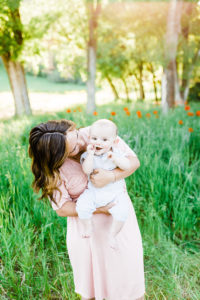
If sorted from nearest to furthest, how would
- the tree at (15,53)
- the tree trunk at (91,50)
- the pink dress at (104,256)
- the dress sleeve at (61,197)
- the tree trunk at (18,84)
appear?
the dress sleeve at (61,197)
the pink dress at (104,256)
the tree at (15,53)
the tree trunk at (91,50)
the tree trunk at (18,84)

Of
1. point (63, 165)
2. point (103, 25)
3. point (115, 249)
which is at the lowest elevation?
point (115, 249)

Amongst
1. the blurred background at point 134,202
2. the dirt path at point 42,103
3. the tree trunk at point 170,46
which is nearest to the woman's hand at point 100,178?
the blurred background at point 134,202

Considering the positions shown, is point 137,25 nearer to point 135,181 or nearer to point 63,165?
point 135,181

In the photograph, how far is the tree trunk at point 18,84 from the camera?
807 centimetres

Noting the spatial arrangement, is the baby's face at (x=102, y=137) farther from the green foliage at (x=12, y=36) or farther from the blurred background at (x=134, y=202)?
the green foliage at (x=12, y=36)

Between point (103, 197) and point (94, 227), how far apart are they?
23 centimetres

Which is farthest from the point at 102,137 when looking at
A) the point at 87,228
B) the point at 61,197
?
the point at 87,228

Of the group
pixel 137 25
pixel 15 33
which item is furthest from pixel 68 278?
pixel 137 25

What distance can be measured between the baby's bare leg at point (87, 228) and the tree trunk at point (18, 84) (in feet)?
24.5

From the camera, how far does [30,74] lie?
38312mm

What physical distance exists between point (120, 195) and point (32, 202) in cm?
138

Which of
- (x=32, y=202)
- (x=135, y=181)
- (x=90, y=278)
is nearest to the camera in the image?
(x=90, y=278)

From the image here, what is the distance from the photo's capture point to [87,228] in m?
1.42

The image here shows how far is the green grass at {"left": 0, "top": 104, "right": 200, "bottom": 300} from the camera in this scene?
A: 6.45 feet
